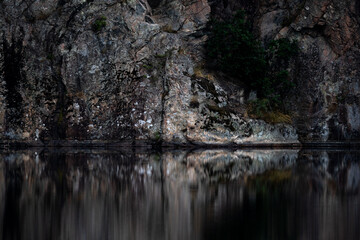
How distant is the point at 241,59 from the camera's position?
35.7m

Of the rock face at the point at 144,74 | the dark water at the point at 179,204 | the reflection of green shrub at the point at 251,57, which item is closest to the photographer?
the dark water at the point at 179,204

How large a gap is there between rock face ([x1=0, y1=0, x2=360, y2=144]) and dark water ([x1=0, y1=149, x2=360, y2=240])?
17544 millimetres

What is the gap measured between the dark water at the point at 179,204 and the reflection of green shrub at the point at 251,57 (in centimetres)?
1898

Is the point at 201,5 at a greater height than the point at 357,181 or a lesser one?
greater

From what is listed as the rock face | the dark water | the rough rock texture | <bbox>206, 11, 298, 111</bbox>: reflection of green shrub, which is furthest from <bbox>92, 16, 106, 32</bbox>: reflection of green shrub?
the dark water

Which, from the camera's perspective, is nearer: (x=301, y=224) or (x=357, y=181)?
(x=301, y=224)

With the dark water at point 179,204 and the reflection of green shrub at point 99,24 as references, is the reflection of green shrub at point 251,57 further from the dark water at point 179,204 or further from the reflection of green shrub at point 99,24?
the dark water at point 179,204

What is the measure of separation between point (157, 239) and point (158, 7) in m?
32.7

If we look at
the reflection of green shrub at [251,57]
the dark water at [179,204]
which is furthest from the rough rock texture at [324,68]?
the dark water at [179,204]

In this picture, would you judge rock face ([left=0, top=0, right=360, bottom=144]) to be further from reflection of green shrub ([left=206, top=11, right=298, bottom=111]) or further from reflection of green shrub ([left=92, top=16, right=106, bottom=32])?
reflection of green shrub ([left=206, top=11, right=298, bottom=111])

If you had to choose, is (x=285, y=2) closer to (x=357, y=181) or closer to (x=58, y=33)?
(x=58, y=33)

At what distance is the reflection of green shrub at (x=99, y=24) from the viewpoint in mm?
36188

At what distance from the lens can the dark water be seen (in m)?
8.61

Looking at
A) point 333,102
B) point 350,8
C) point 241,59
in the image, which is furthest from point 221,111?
point 350,8
